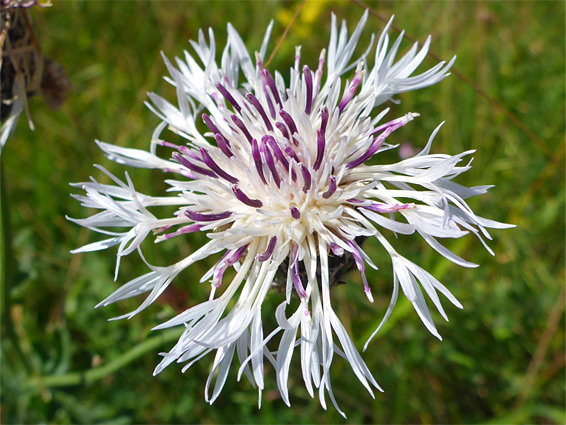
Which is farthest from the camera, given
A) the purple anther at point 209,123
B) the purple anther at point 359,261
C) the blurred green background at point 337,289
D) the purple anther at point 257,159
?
the blurred green background at point 337,289

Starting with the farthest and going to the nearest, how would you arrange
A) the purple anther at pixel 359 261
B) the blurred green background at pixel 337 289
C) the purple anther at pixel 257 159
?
the blurred green background at pixel 337 289 < the purple anther at pixel 257 159 < the purple anther at pixel 359 261

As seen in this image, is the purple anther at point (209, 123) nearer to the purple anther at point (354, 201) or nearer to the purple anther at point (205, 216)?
the purple anther at point (205, 216)

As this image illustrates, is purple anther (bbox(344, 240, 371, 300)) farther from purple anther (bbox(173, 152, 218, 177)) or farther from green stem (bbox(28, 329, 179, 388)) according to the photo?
green stem (bbox(28, 329, 179, 388))

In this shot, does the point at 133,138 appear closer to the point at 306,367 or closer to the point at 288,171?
the point at 288,171

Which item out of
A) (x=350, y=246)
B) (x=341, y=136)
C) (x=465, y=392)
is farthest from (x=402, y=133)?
(x=350, y=246)

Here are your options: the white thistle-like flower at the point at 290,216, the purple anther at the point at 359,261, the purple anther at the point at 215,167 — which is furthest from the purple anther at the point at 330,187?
the purple anther at the point at 215,167

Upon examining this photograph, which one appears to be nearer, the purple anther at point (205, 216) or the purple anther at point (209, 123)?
the purple anther at point (205, 216)

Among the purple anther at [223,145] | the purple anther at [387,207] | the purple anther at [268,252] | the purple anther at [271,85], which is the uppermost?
the purple anther at [271,85]

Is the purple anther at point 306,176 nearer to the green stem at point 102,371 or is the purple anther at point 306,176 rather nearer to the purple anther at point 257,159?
the purple anther at point 257,159

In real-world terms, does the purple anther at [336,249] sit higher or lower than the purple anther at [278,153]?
lower
